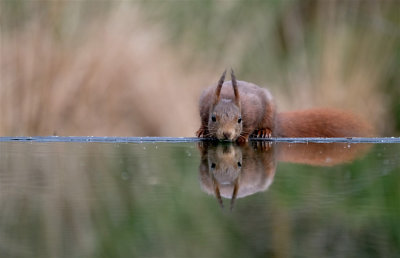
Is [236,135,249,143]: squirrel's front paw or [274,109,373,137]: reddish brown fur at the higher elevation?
[274,109,373,137]: reddish brown fur

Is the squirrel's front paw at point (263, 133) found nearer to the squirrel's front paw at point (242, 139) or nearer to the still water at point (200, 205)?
the squirrel's front paw at point (242, 139)

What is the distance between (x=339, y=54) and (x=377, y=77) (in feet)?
1.12

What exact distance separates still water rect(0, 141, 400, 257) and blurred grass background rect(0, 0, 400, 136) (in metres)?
2.77

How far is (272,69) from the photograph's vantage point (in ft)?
17.9

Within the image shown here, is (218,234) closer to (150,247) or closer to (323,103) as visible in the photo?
(150,247)

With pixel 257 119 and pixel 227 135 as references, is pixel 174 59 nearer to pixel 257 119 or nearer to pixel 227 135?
pixel 257 119

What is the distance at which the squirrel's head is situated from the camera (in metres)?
2.91

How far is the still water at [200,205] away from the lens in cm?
97

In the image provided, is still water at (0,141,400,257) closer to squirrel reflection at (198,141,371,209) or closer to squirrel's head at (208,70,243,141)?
squirrel reflection at (198,141,371,209)

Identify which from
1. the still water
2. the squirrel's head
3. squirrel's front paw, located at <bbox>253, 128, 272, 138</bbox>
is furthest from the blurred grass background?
the still water

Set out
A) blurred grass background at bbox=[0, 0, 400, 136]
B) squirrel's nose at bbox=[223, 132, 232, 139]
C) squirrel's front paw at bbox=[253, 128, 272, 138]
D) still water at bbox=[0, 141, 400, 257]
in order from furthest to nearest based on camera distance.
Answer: blurred grass background at bbox=[0, 0, 400, 136]
squirrel's front paw at bbox=[253, 128, 272, 138]
squirrel's nose at bbox=[223, 132, 232, 139]
still water at bbox=[0, 141, 400, 257]

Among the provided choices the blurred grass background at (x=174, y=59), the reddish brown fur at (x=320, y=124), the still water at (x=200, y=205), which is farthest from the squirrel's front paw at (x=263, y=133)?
the blurred grass background at (x=174, y=59)

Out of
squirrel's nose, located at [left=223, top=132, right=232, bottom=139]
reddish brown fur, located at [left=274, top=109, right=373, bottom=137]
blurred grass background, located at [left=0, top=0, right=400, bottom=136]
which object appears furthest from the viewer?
blurred grass background, located at [left=0, top=0, right=400, bottom=136]

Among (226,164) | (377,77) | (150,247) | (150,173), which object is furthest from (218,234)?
(377,77)
